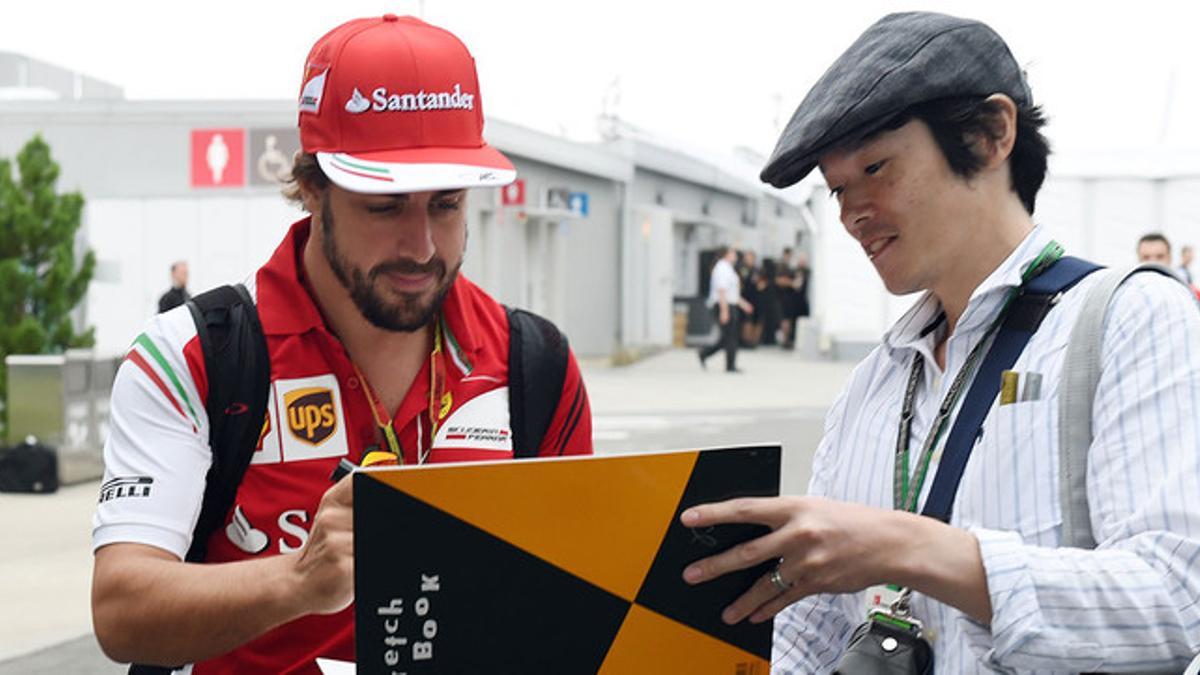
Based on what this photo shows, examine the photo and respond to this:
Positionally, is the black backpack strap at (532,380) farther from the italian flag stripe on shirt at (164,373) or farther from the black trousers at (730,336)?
the black trousers at (730,336)

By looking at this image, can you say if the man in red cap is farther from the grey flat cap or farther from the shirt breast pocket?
the shirt breast pocket

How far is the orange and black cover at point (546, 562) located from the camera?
1776 mm

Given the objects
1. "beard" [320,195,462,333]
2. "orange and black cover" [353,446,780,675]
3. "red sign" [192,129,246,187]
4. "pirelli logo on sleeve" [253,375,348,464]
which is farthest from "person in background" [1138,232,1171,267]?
"red sign" [192,129,246,187]

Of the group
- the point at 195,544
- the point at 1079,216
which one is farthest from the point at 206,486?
the point at 1079,216

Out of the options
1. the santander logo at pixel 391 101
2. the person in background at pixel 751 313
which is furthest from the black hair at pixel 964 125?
the person in background at pixel 751 313

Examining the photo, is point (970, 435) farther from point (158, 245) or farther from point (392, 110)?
point (158, 245)

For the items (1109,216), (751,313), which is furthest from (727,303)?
(751,313)

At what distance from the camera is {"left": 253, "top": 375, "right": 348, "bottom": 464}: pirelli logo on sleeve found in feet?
7.89

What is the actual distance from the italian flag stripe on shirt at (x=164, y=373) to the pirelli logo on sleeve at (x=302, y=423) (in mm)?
116

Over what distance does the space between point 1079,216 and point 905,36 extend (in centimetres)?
2526

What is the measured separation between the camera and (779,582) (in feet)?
6.31

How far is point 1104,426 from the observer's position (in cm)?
198

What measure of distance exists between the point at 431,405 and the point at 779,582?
2.62 feet

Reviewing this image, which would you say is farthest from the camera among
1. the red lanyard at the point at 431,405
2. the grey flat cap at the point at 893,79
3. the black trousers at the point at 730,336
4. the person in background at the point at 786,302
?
the person in background at the point at 786,302
